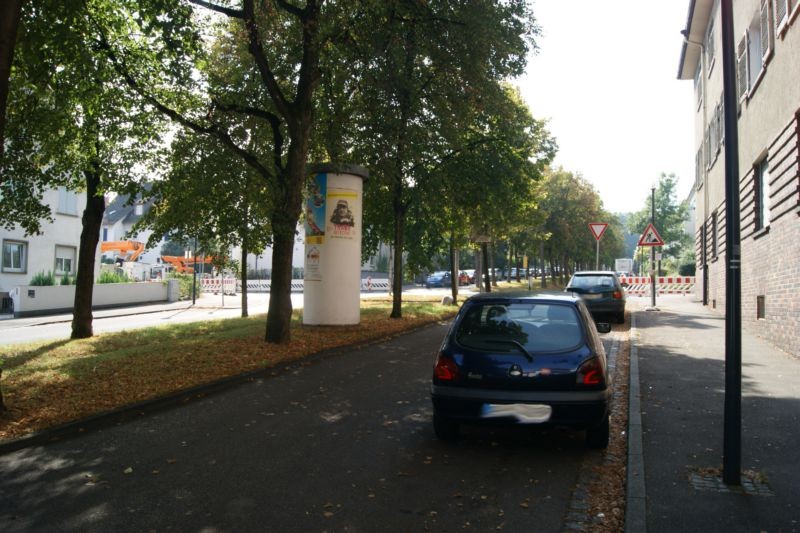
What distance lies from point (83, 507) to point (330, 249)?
38.1ft

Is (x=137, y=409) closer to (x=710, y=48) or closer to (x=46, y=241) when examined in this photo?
(x=710, y=48)

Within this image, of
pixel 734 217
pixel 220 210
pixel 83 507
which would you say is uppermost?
pixel 220 210

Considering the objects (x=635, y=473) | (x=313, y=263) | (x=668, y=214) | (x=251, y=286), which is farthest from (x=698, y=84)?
(x=668, y=214)

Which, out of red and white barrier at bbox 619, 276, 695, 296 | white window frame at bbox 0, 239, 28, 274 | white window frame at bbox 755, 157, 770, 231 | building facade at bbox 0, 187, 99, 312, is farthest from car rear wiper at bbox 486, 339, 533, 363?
red and white barrier at bbox 619, 276, 695, 296

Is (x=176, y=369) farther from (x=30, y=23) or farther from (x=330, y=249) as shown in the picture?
(x=330, y=249)

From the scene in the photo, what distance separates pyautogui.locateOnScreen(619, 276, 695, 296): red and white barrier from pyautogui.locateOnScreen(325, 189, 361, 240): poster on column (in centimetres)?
2841

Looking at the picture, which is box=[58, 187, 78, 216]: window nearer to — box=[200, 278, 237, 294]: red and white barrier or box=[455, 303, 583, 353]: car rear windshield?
box=[200, 278, 237, 294]: red and white barrier

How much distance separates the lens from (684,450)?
546cm

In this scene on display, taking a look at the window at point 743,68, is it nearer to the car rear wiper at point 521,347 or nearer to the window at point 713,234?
the window at point 713,234

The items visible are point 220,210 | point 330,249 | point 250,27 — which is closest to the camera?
point 250,27

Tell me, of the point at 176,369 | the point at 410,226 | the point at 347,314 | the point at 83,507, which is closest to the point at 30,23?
the point at 176,369

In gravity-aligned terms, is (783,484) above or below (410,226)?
below

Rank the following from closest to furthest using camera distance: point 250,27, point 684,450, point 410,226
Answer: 1. point 684,450
2. point 250,27
3. point 410,226

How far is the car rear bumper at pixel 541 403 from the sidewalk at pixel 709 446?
555mm
